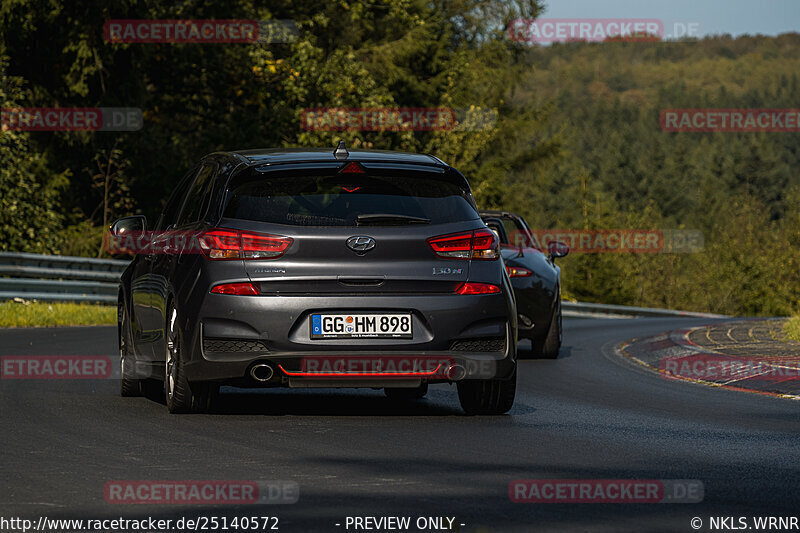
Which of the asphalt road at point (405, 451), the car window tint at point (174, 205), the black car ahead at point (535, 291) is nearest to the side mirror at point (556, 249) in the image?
the black car ahead at point (535, 291)

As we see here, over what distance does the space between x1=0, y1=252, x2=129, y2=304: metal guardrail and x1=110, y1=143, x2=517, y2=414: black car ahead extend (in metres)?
12.2

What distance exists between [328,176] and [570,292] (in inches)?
2314

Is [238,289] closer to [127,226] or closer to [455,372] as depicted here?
[455,372]

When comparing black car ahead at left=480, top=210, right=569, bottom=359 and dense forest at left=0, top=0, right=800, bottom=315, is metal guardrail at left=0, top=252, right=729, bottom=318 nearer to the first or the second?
dense forest at left=0, top=0, right=800, bottom=315

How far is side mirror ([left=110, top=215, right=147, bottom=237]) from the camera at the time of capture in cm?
1013

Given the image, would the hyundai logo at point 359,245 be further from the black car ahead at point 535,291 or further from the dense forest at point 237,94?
the dense forest at point 237,94

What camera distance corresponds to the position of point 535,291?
15781mm

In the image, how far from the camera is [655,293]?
324ft

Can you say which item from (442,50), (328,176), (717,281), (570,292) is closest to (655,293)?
(717,281)

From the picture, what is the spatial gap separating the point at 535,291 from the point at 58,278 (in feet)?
31.5

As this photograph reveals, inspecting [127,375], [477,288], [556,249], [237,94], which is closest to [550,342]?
[556,249]

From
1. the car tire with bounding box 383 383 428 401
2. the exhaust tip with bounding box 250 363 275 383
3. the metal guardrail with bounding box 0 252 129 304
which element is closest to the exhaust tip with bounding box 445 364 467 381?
the exhaust tip with bounding box 250 363 275 383

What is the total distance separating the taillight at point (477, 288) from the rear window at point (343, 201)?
0.44 metres

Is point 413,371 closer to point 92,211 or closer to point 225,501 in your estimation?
point 225,501
